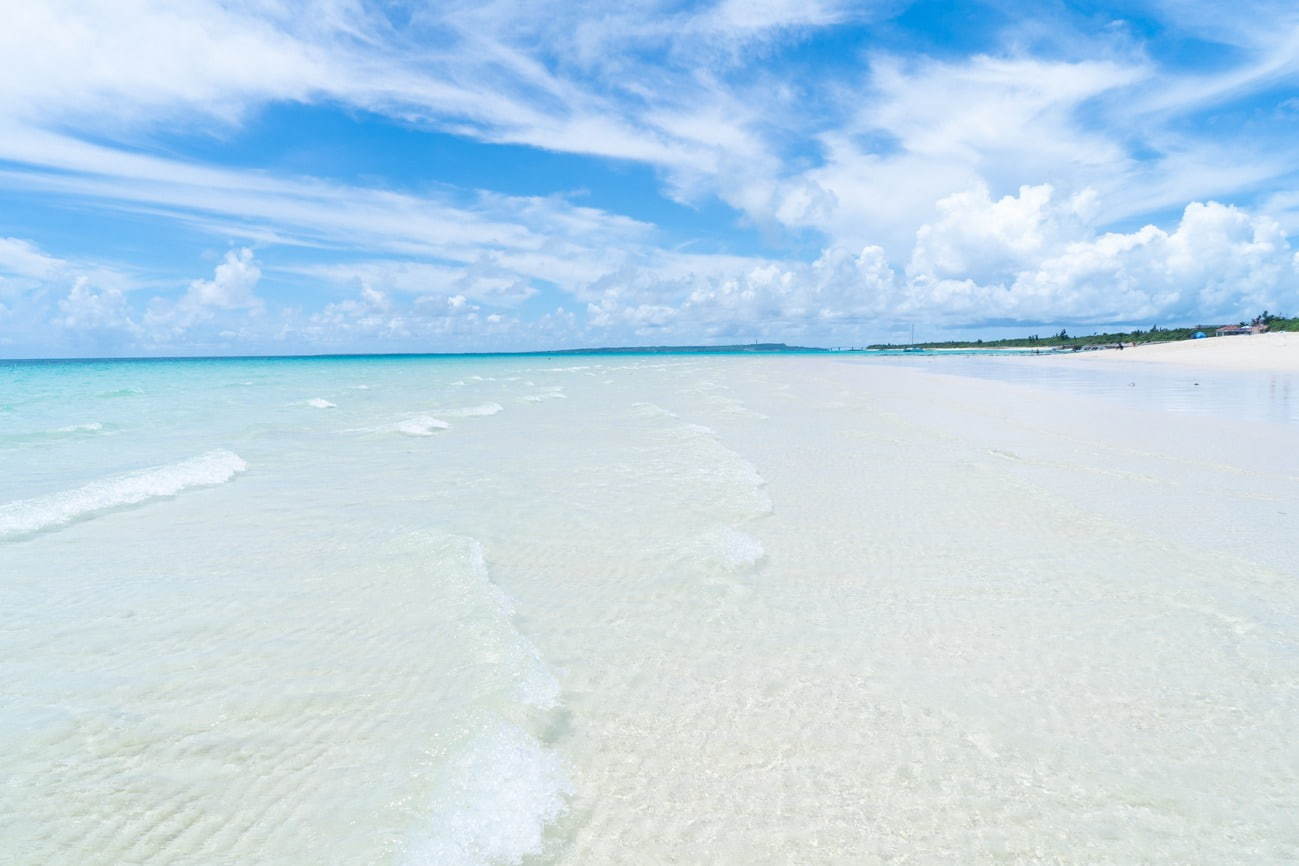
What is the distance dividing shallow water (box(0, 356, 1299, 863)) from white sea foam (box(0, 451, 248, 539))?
0.28 ft

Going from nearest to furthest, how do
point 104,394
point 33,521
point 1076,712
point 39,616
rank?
point 1076,712 → point 39,616 → point 33,521 → point 104,394

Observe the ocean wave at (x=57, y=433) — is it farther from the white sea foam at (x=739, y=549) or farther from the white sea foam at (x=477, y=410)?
the white sea foam at (x=739, y=549)

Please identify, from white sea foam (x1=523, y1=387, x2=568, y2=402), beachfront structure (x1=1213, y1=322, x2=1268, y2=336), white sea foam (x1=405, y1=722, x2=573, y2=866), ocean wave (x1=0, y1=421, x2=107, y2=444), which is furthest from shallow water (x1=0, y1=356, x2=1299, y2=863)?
beachfront structure (x1=1213, y1=322, x2=1268, y2=336)

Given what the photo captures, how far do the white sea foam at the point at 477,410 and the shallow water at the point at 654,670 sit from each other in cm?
1334

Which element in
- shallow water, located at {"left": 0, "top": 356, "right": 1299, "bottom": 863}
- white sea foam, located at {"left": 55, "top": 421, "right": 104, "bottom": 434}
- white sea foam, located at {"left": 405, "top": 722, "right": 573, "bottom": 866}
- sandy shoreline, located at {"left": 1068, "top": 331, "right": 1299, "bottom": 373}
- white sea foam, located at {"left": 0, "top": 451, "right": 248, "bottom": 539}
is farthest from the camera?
sandy shoreline, located at {"left": 1068, "top": 331, "right": 1299, "bottom": 373}

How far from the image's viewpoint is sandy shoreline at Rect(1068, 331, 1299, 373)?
57.1 meters

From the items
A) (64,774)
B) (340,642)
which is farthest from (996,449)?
(64,774)

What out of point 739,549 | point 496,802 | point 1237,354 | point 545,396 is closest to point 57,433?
point 545,396

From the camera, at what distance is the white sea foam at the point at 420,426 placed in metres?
20.2

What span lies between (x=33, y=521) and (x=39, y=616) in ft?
14.3

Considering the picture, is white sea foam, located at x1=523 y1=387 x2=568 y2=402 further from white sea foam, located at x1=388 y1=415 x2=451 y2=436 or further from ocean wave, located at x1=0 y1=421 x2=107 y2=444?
ocean wave, located at x1=0 y1=421 x2=107 y2=444

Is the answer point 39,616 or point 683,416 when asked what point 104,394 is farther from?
point 39,616

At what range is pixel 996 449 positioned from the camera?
1584cm

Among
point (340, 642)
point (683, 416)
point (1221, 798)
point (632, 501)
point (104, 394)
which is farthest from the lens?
point (104, 394)
